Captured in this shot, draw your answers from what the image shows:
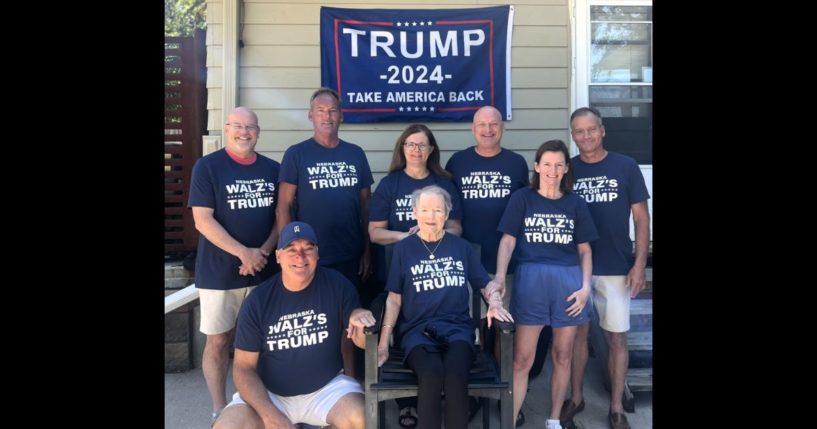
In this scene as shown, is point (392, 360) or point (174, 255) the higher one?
point (174, 255)

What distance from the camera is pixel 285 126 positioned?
13.7 feet

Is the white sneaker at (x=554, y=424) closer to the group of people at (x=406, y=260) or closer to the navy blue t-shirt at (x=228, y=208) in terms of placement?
the group of people at (x=406, y=260)

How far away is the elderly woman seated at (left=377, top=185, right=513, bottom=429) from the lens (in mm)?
2453

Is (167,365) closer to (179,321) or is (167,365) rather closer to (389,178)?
(179,321)

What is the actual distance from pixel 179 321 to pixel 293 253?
1753 millimetres

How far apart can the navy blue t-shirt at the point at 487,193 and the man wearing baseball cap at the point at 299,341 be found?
885 mm

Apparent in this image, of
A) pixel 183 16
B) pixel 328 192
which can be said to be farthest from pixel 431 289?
pixel 183 16

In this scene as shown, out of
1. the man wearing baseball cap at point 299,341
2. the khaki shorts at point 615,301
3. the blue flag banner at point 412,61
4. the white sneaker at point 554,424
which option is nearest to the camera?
the man wearing baseball cap at point 299,341

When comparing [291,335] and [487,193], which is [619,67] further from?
[291,335]

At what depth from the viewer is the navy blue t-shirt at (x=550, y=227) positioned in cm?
270

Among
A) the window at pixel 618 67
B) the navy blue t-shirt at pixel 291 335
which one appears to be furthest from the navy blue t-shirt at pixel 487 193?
the window at pixel 618 67

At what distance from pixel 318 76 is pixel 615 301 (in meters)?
2.56
